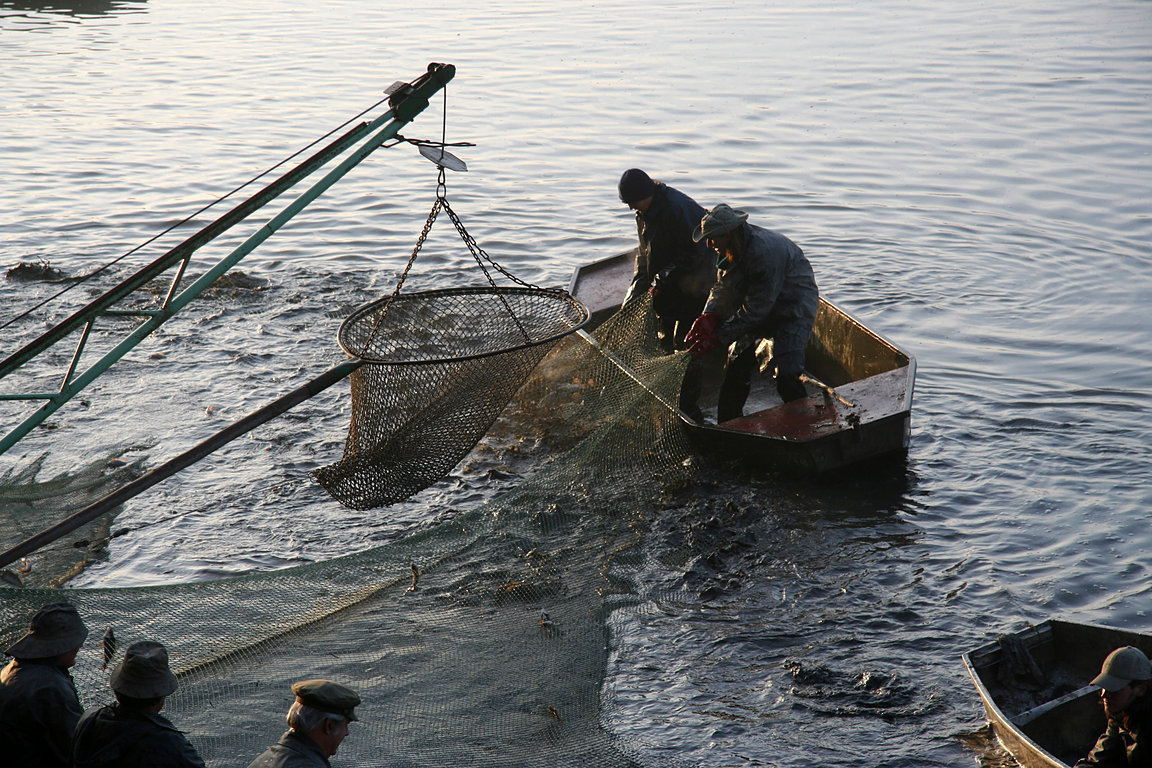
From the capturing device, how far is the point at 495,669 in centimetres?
493

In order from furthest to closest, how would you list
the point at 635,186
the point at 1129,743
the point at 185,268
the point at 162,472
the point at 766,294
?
the point at 635,186
the point at 766,294
the point at 185,268
the point at 162,472
the point at 1129,743

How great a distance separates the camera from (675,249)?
829 cm

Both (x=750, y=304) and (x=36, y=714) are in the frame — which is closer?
(x=36, y=714)

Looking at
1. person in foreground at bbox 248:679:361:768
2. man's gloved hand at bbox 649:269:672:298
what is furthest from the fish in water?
man's gloved hand at bbox 649:269:672:298

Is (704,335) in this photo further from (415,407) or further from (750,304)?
(415,407)

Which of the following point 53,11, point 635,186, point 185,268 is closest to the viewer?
point 185,268

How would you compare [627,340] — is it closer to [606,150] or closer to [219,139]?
[606,150]

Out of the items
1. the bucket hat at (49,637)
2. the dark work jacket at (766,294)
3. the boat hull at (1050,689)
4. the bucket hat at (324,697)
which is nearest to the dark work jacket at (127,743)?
the bucket hat at (49,637)

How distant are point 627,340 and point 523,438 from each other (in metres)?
1.18

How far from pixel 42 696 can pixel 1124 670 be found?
13.0 ft

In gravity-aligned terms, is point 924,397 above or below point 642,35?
below

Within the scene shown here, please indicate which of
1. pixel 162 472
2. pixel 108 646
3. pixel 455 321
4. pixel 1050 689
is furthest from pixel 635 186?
pixel 108 646

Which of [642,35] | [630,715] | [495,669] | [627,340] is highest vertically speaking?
[642,35]

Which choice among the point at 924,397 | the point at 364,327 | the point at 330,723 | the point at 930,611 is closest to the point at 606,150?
the point at 924,397
